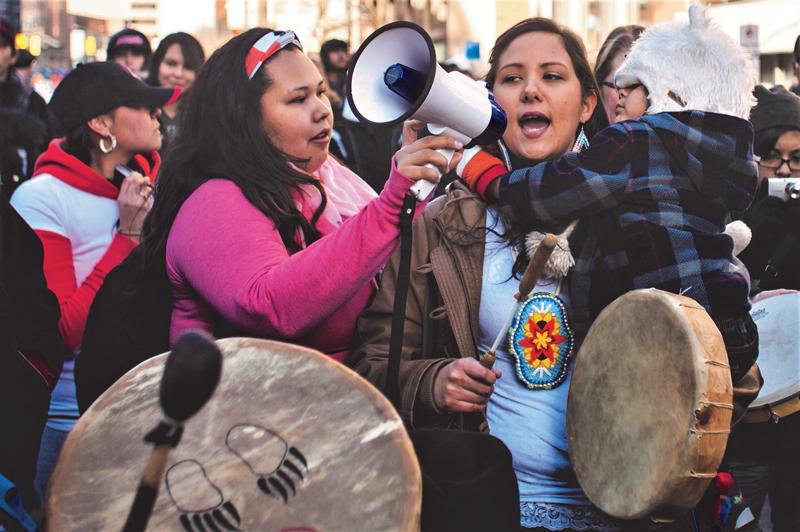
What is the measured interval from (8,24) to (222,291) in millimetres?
4733

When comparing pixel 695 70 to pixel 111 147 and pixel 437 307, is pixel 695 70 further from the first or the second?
pixel 111 147

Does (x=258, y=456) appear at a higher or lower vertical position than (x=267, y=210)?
lower

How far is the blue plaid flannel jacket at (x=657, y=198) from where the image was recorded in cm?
258

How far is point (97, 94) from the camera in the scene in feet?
14.0

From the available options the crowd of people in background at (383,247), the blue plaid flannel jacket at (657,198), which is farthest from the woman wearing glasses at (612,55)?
the blue plaid flannel jacket at (657,198)

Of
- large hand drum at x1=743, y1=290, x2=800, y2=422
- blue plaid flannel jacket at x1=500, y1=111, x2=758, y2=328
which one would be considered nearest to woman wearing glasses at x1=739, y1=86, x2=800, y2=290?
large hand drum at x1=743, y1=290, x2=800, y2=422

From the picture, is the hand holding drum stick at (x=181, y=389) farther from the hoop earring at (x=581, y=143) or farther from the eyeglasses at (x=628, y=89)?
the eyeglasses at (x=628, y=89)

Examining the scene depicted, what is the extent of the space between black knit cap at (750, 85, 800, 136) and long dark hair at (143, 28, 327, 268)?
2.42m

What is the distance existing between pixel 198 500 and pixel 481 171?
119cm

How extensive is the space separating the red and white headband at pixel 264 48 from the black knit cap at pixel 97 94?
5.03 feet

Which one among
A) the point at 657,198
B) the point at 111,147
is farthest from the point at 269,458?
the point at 111,147

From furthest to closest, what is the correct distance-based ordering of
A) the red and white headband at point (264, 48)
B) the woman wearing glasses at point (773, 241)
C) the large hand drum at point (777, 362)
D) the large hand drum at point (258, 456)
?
the woman wearing glasses at point (773, 241) < the large hand drum at point (777, 362) < the red and white headband at point (264, 48) < the large hand drum at point (258, 456)

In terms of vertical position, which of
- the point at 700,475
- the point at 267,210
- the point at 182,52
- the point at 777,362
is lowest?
the point at 777,362

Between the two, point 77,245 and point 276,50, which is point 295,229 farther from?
point 77,245
